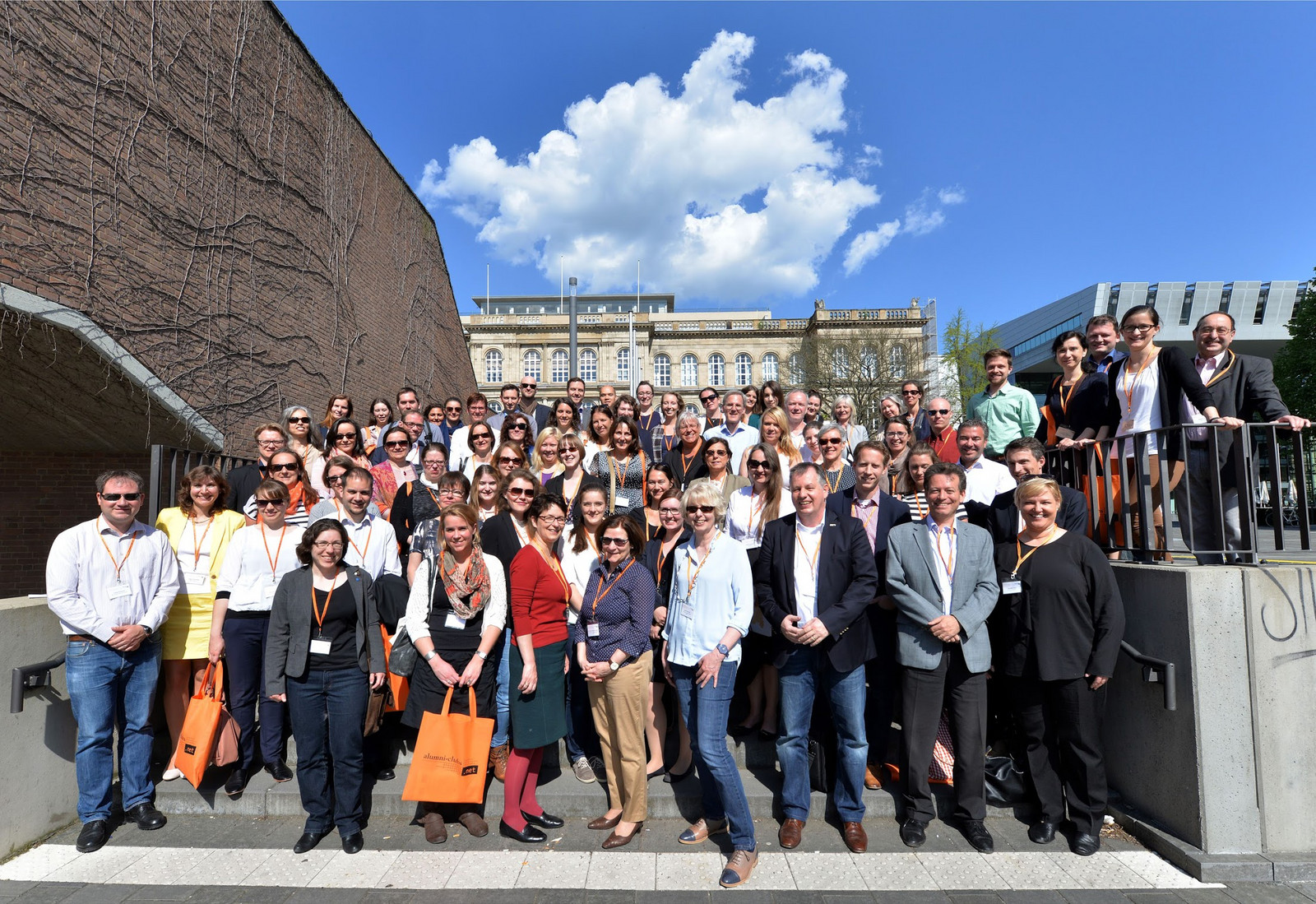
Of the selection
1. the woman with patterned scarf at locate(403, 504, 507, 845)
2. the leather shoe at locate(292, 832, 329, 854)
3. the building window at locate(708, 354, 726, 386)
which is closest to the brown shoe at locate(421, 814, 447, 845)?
the woman with patterned scarf at locate(403, 504, 507, 845)

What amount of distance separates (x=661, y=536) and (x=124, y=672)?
11.4 feet

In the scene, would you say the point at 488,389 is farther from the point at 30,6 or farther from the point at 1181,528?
the point at 1181,528

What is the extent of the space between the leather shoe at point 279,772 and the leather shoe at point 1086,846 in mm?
5027

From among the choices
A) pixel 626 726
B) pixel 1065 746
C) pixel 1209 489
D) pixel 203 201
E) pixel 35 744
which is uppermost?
pixel 203 201

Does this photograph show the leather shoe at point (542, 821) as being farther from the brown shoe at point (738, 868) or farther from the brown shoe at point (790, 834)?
the brown shoe at point (790, 834)

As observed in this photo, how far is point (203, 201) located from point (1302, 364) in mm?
35588

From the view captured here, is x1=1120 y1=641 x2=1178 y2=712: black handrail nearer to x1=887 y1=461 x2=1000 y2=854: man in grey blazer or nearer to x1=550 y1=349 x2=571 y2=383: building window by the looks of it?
x1=887 y1=461 x2=1000 y2=854: man in grey blazer

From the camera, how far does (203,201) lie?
9.69 meters

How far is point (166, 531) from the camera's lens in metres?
4.77

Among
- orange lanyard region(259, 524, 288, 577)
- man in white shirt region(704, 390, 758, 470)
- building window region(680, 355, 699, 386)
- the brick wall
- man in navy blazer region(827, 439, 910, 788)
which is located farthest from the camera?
building window region(680, 355, 699, 386)

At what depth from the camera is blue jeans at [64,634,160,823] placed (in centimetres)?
407

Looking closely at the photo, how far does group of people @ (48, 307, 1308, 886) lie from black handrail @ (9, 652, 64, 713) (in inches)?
10.5

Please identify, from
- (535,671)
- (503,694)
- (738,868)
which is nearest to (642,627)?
(535,671)

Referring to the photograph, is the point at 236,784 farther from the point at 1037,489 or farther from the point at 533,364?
the point at 533,364
